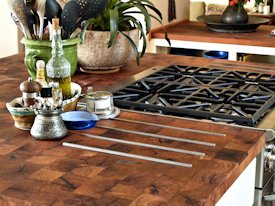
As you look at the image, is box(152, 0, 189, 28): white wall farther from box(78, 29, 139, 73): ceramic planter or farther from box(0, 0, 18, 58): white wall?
box(78, 29, 139, 73): ceramic planter

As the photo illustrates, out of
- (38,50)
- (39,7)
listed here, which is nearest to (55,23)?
(39,7)

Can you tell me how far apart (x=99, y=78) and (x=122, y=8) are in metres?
0.33

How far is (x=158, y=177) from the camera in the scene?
1184 mm

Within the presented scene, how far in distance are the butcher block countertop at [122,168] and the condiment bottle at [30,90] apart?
9cm

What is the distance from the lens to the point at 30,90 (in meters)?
1.45

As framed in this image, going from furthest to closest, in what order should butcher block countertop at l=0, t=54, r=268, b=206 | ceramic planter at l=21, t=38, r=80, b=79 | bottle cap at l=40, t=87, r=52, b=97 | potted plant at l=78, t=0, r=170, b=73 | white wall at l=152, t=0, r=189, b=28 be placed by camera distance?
1. white wall at l=152, t=0, r=189, b=28
2. potted plant at l=78, t=0, r=170, b=73
3. ceramic planter at l=21, t=38, r=80, b=79
4. bottle cap at l=40, t=87, r=52, b=97
5. butcher block countertop at l=0, t=54, r=268, b=206

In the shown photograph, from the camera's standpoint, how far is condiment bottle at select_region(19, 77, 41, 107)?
145 cm

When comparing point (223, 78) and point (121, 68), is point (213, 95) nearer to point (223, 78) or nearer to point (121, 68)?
point (223, 78)

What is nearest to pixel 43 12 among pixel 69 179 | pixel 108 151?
pixel 108 151

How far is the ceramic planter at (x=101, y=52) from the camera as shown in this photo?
2133 mm

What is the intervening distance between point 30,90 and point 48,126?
12cm

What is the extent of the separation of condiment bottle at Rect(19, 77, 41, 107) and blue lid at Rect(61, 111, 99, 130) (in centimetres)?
10

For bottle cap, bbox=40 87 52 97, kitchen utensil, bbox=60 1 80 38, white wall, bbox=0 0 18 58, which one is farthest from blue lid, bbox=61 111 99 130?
white wall, bbox=0 0 18 58

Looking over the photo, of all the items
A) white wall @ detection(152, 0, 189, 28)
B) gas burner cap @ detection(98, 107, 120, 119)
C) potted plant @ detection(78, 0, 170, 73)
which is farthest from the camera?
white wall @ detection(152, 0, 189, 28)
